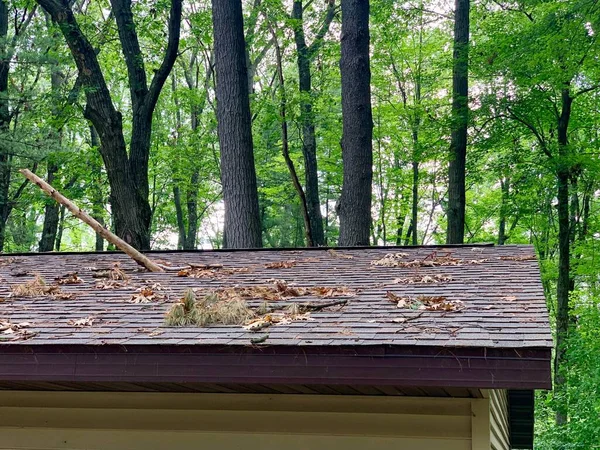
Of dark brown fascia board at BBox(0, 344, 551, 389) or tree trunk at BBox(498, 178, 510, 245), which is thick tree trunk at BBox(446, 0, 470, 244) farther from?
dark brown fascia board at BBox(0, 344, 551, 389)

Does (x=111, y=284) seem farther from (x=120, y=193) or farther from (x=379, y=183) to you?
(x=379, y=183)

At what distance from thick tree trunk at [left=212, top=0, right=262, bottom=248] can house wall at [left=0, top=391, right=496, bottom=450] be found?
7.49m

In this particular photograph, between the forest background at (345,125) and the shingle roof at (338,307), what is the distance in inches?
194

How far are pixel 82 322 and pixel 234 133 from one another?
8535 millimetres

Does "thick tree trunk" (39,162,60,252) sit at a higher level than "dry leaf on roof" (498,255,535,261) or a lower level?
higher

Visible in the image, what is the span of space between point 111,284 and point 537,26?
420 inches

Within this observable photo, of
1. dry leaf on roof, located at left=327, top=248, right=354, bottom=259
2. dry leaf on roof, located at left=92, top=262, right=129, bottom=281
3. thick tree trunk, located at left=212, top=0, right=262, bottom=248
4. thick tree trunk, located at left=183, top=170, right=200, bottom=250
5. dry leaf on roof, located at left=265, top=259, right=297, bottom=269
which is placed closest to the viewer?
dry leaf on roof, located at left=92, top=262, right=129, bottom=281

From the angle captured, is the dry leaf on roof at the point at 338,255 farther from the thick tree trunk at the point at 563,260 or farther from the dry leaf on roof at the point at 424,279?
the thick tree trunk at the point at 563,260

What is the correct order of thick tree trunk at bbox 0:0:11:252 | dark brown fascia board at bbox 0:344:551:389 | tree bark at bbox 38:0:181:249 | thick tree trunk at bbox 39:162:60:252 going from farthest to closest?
thick tree trunk at bbox 39:162:60:252 < thick tree trunk at bbox 0:0:11:252 < tree bark at bbox 38:0:181:249 < dark brown fascia board at bbox 0:344:551:389

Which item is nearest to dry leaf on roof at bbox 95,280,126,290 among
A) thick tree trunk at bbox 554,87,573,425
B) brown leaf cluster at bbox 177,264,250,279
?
brown leaf cluster at bbox 177,264,250,279

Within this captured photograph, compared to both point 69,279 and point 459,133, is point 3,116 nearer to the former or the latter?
point 459,133

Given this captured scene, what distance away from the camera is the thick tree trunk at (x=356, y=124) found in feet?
38.7

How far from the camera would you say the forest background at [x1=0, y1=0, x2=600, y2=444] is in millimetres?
12773

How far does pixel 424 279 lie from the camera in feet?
17.3
